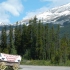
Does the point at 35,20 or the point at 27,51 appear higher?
the point at 35,20

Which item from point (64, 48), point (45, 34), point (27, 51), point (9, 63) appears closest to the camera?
point (9, 63)

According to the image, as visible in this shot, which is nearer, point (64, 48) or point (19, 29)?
point (64, 48)

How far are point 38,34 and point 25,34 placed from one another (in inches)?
168

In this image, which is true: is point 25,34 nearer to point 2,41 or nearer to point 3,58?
point 2,41

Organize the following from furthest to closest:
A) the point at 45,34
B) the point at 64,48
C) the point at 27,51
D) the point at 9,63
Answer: the point at 45,34 → the point at 27,51 → the point at 64,48 → the point at 9,63

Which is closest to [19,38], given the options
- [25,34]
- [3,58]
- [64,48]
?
[25,34]

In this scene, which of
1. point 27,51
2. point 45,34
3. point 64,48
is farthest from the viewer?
point 45,34

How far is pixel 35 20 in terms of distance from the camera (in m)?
83.0

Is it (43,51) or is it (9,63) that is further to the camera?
(43,51)

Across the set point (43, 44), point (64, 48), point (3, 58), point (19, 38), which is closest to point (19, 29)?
point (19, 38)

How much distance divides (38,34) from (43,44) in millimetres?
3252

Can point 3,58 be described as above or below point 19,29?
below

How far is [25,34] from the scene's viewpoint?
8144cm

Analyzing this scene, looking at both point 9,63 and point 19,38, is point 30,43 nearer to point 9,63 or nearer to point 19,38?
point 19,38
